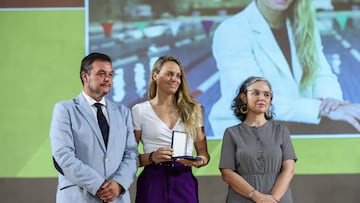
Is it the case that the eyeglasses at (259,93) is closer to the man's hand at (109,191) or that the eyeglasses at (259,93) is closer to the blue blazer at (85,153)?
the blue blazer at (85,153)

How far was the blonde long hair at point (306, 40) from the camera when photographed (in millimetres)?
4031

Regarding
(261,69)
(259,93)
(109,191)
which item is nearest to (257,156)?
(259,93)

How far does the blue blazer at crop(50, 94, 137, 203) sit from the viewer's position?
98.0 inches

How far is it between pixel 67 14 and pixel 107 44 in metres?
0.38

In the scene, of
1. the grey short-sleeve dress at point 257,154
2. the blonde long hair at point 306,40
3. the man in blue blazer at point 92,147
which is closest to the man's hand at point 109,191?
the man in blue blazer at point 92,147

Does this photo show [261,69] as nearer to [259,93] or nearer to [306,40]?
[306,40]

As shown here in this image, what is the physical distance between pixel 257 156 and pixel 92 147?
0.83 meters

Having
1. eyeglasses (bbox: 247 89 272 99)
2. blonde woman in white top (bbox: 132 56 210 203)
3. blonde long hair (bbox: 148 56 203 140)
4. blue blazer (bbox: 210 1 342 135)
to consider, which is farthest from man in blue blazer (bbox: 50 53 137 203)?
blue blazer (bbox: 210 1 342 135)

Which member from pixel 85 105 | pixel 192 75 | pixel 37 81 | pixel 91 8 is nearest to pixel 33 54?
pixel 37 81

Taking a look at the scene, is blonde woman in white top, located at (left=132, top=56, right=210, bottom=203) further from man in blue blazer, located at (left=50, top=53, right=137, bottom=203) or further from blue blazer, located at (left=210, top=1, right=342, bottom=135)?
blue blazer, located at (left=210, top=1, right=342, bottom=135)

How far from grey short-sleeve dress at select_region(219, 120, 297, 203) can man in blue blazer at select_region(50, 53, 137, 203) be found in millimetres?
504

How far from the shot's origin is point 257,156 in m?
2.73

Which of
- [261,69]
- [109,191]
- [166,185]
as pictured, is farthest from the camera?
[261,69]

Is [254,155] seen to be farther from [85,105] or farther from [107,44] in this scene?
[107,44]
